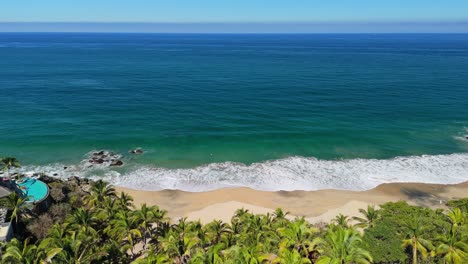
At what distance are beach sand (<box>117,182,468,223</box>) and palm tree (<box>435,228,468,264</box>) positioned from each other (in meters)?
14.8

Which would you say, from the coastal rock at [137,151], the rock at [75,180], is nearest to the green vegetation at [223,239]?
the rock at [75,180]

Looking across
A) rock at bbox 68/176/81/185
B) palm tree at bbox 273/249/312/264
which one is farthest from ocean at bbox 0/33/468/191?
palm tree at bbox 273/249/312/264

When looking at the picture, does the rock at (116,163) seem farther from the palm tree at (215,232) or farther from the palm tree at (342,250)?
the palm tree at (342,250)

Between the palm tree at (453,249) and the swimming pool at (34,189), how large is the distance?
39.8 meters

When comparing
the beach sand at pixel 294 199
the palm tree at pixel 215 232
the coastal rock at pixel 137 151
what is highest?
the palm tree at pixel 215 232

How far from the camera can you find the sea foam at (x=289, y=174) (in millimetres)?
52531

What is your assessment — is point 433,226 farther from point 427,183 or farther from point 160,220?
point 160,220

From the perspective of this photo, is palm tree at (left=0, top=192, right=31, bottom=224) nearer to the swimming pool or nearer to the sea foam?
the swimming pool

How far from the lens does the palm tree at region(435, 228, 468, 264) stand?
2770cm

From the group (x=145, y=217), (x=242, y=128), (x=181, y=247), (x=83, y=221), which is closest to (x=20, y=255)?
(x=83, y=221)

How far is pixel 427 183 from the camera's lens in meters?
52.7

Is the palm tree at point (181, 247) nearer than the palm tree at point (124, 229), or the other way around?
the palm tree at point (181, 247)

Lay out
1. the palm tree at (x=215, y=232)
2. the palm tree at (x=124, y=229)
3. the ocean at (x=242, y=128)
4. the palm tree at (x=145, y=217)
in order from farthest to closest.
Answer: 1. the ocean at (x=242, y=128)
2. the palm tree at (x=145, y=217)
3. the palm tree at (x=215, y=232)
4. the palm tree at (x=124, y=229)

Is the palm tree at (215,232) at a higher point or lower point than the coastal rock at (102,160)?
higher
